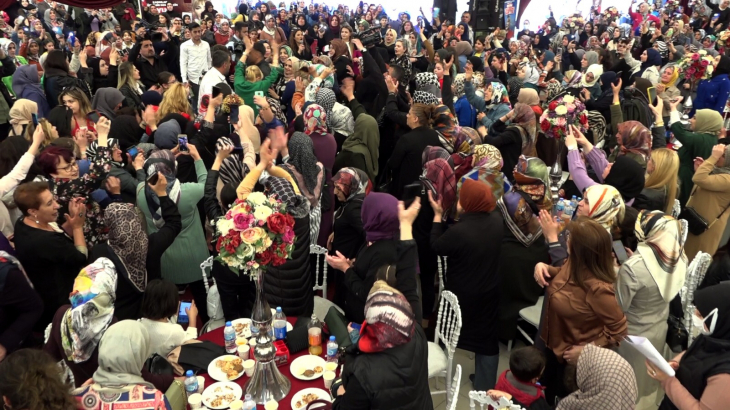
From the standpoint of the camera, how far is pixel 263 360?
7.93 ft

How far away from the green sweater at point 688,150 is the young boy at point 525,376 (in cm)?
343

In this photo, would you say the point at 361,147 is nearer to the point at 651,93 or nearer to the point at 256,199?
the point at 256,199

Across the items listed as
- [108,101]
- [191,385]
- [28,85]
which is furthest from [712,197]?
[28,85]

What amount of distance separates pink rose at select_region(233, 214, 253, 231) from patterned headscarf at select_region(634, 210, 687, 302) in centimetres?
208

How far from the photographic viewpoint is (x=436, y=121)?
4.90m

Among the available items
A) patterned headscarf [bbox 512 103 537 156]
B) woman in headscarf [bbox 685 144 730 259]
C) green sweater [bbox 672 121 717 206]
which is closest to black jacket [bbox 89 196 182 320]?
patterned headscarf [bbox 512 103 537 156]

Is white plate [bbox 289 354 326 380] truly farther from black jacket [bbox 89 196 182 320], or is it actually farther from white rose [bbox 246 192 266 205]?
black jacket [bbox 89 196 182 320]

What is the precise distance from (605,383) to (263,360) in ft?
4.91

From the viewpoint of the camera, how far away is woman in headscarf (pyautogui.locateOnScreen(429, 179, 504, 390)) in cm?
315

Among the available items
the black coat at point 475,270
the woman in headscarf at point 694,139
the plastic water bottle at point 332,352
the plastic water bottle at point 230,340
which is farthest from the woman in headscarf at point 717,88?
the plastic water bottle at point 230,340

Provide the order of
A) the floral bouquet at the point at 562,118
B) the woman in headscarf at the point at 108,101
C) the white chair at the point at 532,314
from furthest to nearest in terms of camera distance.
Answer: the woman in headscarf at the point at 108,101
the floral bouquet at the point at 562,118
the white chair at the point at 532,314

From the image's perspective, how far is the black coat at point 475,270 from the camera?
10.4ft

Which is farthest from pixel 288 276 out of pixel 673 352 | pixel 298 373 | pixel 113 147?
pixel 673 352

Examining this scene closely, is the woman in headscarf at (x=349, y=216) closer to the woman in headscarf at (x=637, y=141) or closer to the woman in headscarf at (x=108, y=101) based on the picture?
the woman in headscarf at (x=637, y=141)
